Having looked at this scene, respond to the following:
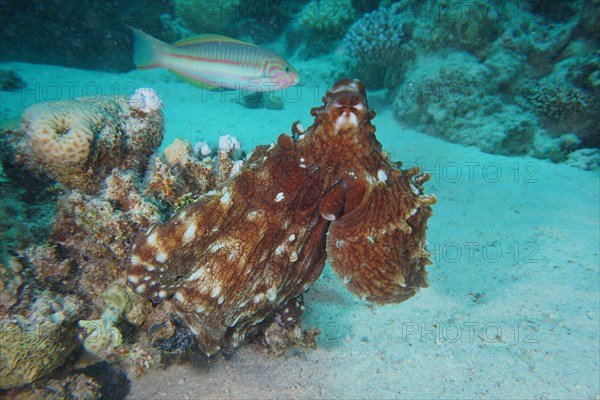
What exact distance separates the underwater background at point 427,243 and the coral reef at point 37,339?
0.01 m

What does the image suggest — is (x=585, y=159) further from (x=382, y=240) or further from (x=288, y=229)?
(x=288, y=229)

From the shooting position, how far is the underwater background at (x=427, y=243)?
2457 millimetres

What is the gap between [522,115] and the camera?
820 cm

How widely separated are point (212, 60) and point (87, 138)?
2.82 m

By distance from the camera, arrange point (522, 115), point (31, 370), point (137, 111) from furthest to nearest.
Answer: point (522, 115) → point (137, 111) → point (31, 370)

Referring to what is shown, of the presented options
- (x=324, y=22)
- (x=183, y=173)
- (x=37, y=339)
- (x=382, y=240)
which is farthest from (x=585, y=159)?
(x=324, y=22)

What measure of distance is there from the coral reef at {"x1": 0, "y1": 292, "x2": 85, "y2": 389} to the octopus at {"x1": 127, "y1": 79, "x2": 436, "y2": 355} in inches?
19.6

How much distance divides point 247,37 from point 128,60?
5696mm

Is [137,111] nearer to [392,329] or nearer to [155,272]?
[155,272]

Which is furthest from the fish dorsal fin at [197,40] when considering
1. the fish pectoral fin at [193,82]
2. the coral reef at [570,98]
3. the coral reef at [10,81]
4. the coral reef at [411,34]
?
the coral reef at [570,98]

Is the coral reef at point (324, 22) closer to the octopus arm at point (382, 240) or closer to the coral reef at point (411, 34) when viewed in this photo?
the coral reef at point (411, 34)

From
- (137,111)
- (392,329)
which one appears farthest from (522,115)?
(137,111)

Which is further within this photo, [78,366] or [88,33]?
[88,33]

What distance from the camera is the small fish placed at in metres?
4.57
